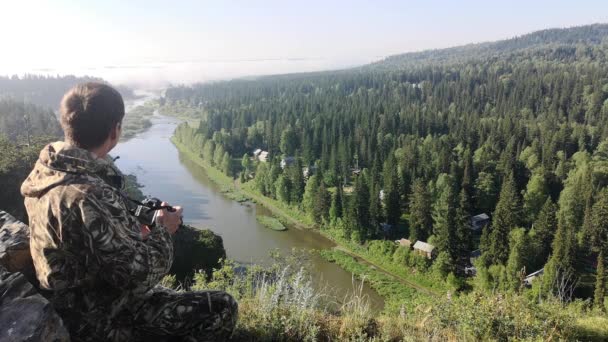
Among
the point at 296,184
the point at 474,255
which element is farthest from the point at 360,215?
the point at 296,184

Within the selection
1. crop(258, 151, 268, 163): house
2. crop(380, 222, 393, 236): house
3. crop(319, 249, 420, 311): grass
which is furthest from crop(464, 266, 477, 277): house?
crop(258, 151, 268, 163): house

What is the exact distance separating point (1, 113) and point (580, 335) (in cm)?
5590

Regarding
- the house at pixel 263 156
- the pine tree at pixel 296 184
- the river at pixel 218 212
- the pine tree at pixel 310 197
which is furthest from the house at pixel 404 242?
the house at pixel 263 156

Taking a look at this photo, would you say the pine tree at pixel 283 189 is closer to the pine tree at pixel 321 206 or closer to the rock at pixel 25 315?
the pine tree at pixel 321 206

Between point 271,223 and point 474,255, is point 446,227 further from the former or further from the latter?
point 271,223

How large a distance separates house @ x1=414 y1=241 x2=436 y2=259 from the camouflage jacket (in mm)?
22441

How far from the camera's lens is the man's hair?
2191 mm

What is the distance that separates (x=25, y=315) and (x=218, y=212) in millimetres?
30749

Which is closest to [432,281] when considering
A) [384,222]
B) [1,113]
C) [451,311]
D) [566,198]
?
[384,222]

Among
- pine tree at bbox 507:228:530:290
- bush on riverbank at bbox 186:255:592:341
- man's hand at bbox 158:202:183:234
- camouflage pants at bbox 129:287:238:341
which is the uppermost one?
man's hand at bbox 158:202:183:234

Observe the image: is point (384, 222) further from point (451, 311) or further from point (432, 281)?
point (451, 311)

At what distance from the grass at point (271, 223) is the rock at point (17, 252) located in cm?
2652

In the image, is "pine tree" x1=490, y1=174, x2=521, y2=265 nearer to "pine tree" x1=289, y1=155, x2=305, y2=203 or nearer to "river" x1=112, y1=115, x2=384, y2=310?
"river" x1=112, y1=115, x2=384, y2=310

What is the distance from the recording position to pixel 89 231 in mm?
2094
